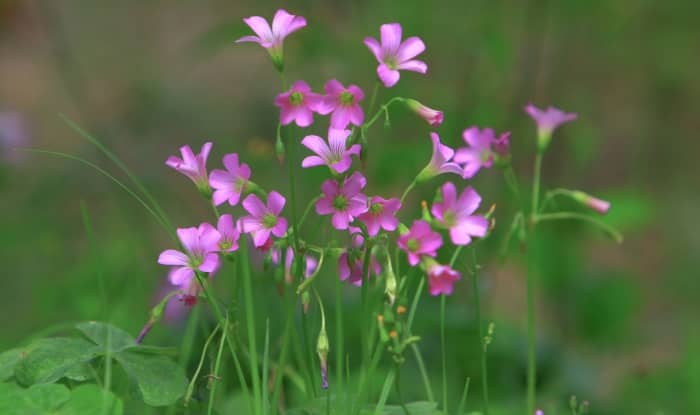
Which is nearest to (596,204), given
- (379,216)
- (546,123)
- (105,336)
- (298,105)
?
(546,123)

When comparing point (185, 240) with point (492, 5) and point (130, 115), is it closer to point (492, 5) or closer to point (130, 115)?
point (492, 5)

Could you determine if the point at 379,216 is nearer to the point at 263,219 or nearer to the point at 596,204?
the point at 263,219

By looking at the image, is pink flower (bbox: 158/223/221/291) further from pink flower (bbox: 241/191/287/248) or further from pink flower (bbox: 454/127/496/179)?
pink flower (bbox: 454/127/496/179)

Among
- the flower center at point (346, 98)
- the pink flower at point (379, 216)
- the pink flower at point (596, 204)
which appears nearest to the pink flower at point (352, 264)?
the pink flower at point (379, 216)

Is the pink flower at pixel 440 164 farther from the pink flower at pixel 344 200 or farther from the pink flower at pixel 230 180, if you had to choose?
the pink flower at pixel 230 180

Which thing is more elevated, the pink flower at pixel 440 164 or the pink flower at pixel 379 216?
the pink flower at pixel 440 164

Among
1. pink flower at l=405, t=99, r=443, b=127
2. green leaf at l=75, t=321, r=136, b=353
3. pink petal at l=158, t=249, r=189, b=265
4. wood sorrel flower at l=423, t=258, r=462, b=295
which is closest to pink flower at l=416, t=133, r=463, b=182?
pink flower at l=405, t=99, r=443, b=127
